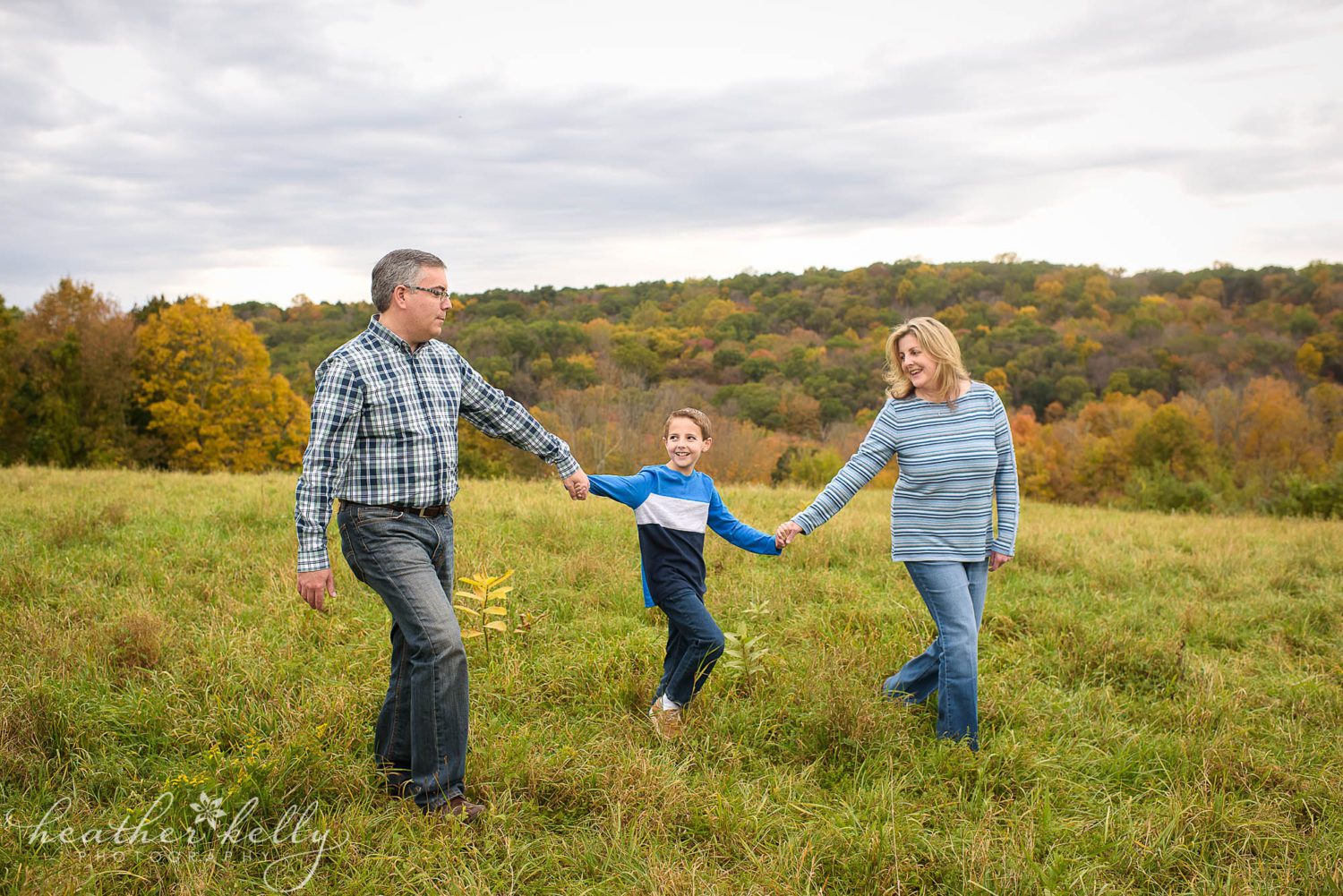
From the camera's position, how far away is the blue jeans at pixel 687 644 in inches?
164

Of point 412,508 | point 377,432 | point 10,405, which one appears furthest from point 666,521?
point 10,405

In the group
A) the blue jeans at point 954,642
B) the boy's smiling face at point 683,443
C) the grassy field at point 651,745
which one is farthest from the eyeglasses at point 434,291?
the blue jeans at point 954,642

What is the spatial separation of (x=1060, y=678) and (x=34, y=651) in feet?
19.6

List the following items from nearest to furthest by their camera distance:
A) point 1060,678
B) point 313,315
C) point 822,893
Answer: point 822,893
point 1060,678
point 313,315

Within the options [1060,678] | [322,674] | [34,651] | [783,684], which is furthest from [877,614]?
[34,651]

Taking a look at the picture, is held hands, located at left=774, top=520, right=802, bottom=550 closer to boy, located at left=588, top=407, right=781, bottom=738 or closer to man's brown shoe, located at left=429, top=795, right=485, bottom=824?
boy, located at left=588, top=407, right=781, bottom=738

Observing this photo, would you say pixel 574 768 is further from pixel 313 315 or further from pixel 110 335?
pixel 313 315

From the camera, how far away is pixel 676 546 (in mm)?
4266

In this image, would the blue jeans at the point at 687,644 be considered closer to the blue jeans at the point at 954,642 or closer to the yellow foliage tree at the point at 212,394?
the blue jeans at the point at 954,642

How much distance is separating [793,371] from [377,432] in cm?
5939

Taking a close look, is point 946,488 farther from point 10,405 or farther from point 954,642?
point 10,405

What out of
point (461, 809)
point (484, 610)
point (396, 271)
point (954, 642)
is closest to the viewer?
point (461, 809)

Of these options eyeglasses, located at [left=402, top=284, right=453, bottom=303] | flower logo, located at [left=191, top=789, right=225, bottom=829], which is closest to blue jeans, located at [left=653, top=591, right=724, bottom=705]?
eyeglasses, located at [left=402, top=284, right=453, bottom=303]

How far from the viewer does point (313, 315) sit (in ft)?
181
